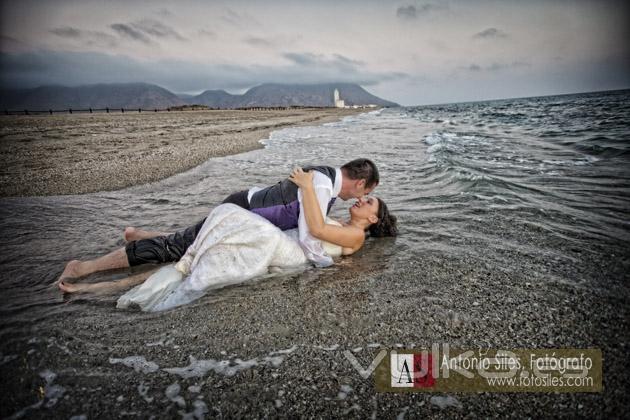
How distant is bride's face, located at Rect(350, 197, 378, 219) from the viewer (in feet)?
14.6

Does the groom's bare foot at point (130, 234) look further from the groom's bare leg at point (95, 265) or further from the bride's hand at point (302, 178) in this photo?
the bride's hand at point (302, 178)

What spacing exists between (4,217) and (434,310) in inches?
302

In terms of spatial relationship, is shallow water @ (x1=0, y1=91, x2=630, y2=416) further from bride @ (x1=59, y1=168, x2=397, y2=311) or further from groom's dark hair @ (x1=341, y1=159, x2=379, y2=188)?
groom's dark hair @ (x1=341, y1=159, x2=379, y2=188)

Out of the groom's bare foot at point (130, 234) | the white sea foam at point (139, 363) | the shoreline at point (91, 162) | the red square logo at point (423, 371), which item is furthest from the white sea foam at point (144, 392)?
the shoreline at point (91, 162)

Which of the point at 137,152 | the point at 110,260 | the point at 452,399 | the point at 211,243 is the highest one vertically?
the point at 137,152

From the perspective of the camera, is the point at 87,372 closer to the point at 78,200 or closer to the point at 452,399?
the point at 452,399

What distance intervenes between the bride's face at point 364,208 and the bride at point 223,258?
67 cm

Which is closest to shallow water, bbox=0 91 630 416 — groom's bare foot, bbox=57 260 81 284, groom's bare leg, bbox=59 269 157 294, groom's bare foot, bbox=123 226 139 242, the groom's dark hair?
groom's bare leg, bbox=59 269 157 294

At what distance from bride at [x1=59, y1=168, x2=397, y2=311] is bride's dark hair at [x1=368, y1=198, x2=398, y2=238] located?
3.53 feet

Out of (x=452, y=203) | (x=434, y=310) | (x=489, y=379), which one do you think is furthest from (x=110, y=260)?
(x=452, y=203)

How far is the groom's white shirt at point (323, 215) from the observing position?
3844 mm

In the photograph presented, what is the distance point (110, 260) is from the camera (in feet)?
13.4

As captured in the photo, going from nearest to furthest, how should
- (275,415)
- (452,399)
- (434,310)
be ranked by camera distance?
(275,415) → (452,399) → (434,310)

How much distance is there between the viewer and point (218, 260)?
3451 millimetres
